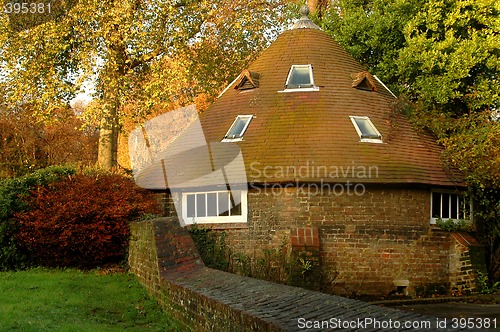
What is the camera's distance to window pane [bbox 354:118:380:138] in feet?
54.3

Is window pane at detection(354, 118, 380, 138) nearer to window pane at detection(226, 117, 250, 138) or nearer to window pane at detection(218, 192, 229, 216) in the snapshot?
window pane at detection(226, 117, 250, 138)

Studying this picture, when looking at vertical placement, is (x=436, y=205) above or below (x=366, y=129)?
below

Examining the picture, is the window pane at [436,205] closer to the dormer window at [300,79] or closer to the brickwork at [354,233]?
the brickwork at [354,233]

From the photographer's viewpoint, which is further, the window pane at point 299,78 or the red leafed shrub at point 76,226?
the window pane at point 299,78

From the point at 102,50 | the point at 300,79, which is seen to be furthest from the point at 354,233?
the point at 102,50

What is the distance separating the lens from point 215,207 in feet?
53.3

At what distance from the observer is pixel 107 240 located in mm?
14539

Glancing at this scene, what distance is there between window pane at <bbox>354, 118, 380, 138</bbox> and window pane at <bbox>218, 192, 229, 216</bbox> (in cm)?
432

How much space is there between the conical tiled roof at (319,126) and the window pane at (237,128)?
0.65 feet

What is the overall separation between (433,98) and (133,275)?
11.3m

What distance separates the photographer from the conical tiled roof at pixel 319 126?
15430 mm

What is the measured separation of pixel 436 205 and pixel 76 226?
1000 cm

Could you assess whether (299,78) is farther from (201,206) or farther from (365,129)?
(201,206)

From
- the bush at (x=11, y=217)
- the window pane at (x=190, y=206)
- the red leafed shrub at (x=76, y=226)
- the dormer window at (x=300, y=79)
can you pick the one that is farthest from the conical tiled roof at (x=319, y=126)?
the bush at (x=11, y=217)
